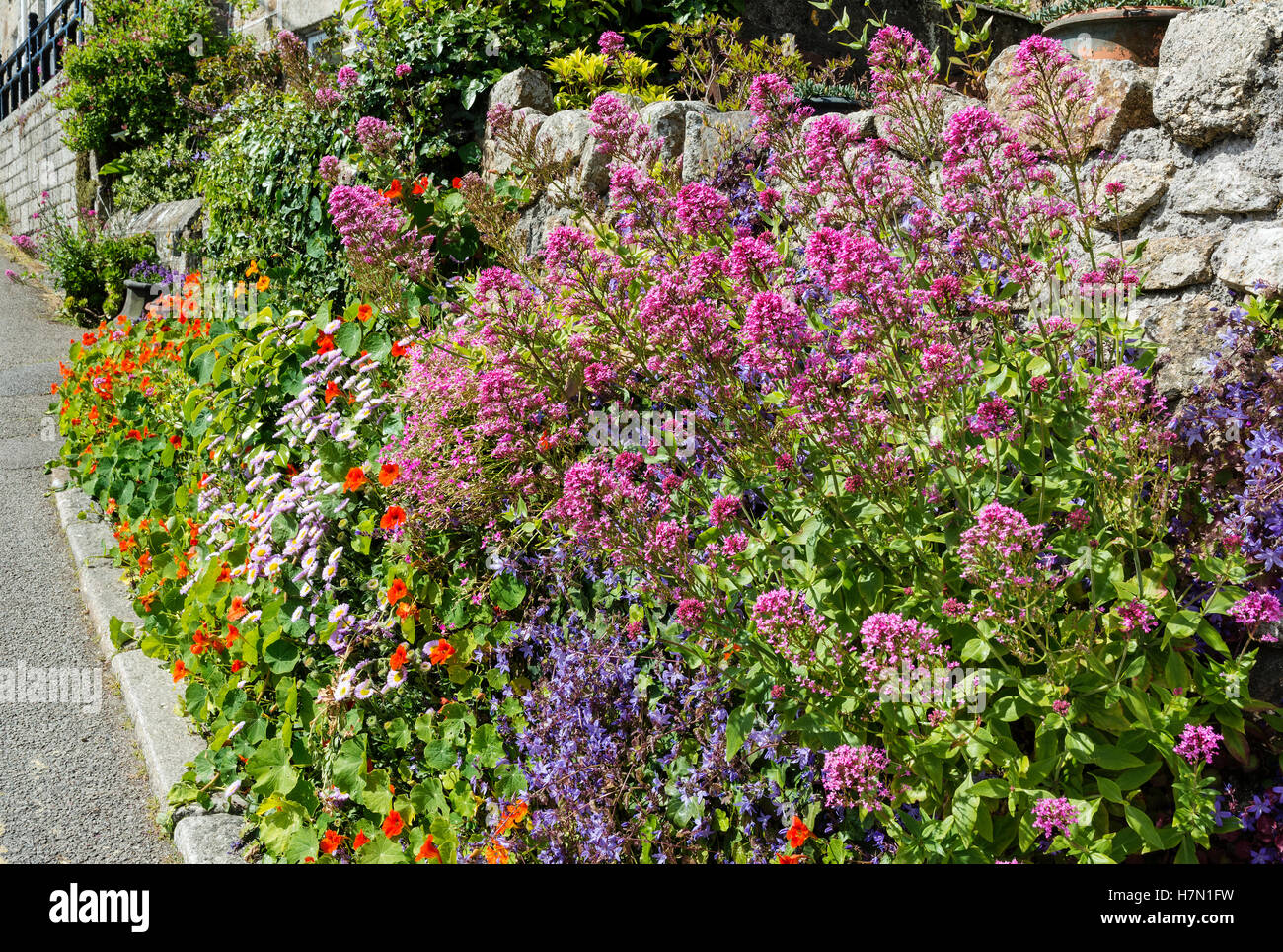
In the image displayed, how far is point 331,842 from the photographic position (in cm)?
297

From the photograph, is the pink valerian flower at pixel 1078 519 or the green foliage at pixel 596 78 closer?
the pink valerian flower at pixel 1078 519

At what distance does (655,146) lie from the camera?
10.7 feet

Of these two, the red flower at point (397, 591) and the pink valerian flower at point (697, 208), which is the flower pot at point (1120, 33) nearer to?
the pink valerian flower at point (697, 208)

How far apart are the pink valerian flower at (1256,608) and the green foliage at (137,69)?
38.5 feet

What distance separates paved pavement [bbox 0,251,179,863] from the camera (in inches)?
131

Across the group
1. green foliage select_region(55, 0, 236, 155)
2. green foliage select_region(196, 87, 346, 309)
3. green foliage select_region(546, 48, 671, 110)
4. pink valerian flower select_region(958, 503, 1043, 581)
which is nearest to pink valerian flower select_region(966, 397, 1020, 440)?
pink valerian flower select_region(958, 503, 1043, 581)

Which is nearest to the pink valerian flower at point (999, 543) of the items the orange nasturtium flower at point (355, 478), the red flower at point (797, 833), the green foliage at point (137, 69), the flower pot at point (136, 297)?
the red flower at point (797, 833)

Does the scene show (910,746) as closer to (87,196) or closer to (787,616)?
(787,616)

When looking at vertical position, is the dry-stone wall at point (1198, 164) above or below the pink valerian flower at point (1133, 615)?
above

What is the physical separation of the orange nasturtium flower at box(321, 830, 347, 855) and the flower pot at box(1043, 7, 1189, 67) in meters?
3.49

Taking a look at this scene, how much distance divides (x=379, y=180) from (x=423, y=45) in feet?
3.33

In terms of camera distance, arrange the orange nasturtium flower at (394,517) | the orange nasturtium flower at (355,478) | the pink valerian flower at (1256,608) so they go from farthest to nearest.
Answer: the orange nasturtium flower at (355,478), the orange nasturtium flower at (394,517), the pink valerian flower at (1256,608)

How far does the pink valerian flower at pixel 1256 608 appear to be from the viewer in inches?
78.6

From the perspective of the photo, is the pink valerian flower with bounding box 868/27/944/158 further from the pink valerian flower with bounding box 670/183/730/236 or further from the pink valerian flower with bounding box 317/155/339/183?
the pink valerian flower with bounding box 317/155/339/183
